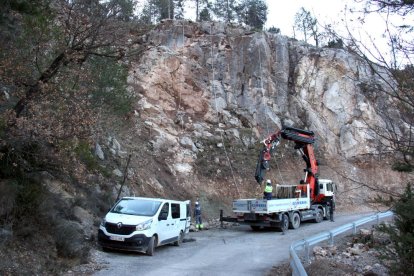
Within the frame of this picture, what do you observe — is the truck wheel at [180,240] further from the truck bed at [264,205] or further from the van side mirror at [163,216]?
the truck bed at [264,205]

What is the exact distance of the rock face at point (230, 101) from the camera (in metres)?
30.7

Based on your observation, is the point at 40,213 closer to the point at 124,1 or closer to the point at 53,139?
the point at 53,139

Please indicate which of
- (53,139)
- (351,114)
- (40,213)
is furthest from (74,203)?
(351,114)

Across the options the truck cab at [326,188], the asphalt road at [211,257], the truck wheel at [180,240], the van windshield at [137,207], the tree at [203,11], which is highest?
the tree at [203,11]

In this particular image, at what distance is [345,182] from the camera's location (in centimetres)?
3612

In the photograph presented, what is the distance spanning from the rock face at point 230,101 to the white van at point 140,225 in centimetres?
1153

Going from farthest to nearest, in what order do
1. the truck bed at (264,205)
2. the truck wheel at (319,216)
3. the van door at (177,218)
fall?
the truck wheel at (319,216) < the truck bed at (264,205) < the van door at (177,218)

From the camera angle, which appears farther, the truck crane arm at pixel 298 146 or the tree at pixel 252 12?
the tree at pixel 252 12

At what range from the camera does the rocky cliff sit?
95.5 ft

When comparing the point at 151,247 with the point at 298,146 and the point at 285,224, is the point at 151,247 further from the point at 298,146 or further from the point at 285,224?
the point at 298,146

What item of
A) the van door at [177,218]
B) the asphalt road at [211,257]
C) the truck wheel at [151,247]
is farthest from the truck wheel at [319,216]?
the truck wheel at [151,247]

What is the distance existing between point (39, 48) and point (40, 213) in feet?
14.8

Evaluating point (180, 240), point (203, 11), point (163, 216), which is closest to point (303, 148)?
point (180, 240)

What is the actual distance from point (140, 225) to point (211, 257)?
2.46 metres
